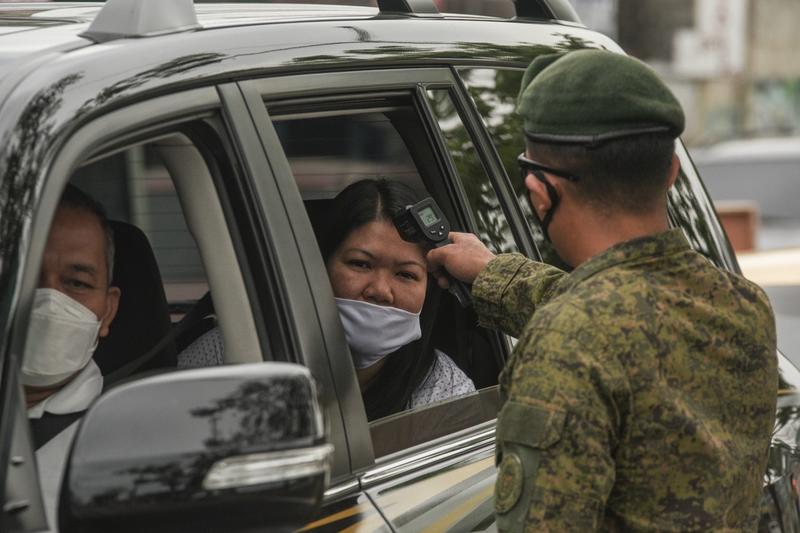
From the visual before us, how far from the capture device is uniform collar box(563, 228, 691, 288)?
2100 millimetres

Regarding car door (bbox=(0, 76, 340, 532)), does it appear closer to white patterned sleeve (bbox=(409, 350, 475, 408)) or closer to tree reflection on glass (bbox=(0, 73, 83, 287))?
tree reflection on glass (bbox=(0, 73, 83, 287))

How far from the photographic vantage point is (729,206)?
42.1 feet

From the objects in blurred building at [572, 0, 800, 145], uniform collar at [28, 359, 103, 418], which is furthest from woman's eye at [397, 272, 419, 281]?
blurred building at [572, 0, 800, 145]

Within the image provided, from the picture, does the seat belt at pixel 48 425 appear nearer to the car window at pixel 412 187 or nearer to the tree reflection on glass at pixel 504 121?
the car window at pixel 412 187

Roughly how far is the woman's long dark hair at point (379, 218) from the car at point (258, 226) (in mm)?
33

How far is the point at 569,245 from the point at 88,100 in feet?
2.45

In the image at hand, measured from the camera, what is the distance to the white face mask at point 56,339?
243 cm

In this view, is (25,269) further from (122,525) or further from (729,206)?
(729,206)

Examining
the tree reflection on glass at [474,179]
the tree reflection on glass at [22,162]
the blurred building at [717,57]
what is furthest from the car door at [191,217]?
the blurred building at [717,57]

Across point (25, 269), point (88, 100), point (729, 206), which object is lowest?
point (729, 206)

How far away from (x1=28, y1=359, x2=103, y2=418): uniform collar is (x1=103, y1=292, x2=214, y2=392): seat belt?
0.25 ft

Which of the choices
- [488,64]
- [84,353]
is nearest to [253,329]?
[84,353]

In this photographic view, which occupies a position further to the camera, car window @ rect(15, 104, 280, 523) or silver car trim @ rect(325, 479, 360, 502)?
car window @ rect(15, 104, 280, 523)

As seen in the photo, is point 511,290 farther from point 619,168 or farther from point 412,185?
point 619,168
